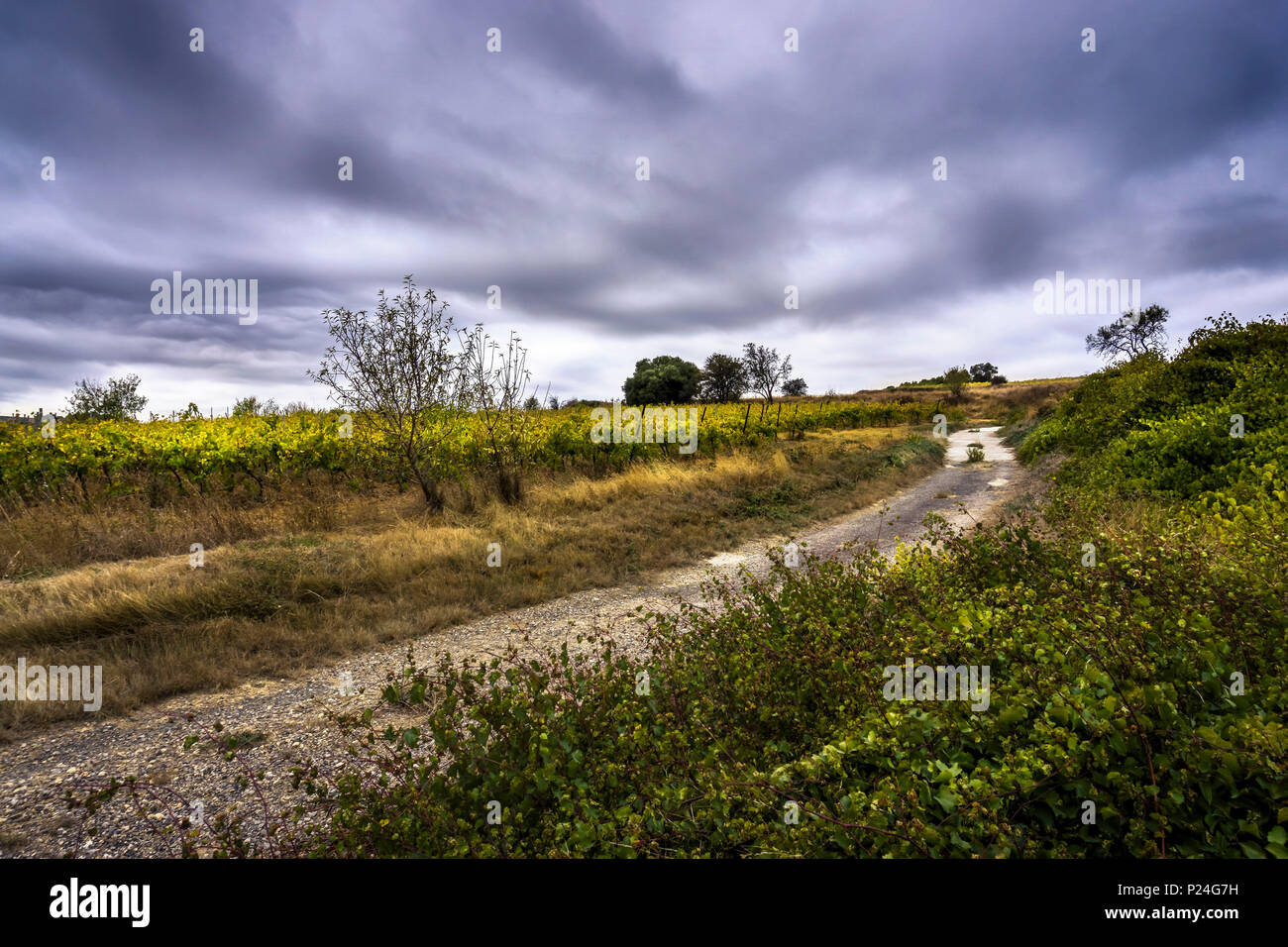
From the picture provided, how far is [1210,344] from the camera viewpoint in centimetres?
1177

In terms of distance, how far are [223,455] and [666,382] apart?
49.1 metres

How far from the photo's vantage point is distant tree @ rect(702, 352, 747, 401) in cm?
4400

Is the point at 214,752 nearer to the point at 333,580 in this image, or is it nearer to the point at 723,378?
the point at 333,580

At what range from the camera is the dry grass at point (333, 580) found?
575 centimetres

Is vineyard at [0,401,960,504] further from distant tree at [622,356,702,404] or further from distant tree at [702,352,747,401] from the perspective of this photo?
distant tree at [622,356,702,404]

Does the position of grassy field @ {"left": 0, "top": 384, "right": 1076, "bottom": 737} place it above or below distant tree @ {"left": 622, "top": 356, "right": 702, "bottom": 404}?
below

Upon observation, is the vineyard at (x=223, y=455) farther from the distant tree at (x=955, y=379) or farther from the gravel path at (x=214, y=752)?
the distant tree at (x=955, y=379)

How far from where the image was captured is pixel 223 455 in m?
11.0

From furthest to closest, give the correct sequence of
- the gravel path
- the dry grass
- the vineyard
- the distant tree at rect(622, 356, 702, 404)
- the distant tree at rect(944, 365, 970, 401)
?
1. the distant tree at rect(944, 365, 970, 401)
2. the distant tree at rect(622, 356, 702, 404)
3. the vineyard
4. the dry grass
5. the gravel path

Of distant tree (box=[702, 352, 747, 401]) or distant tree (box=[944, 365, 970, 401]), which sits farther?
distant tree (box=[944, 365, 970, 401])

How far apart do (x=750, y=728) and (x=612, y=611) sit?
3904mm

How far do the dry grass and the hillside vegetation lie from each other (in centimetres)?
258

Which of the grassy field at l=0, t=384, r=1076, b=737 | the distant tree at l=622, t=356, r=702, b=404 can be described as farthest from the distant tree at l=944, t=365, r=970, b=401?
the grassy field at l=0, t=384, r=1076, b=737

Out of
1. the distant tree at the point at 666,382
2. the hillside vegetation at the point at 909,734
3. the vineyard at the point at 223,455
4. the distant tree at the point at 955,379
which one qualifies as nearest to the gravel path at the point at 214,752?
the hillside vegetation at the point at 909,734
